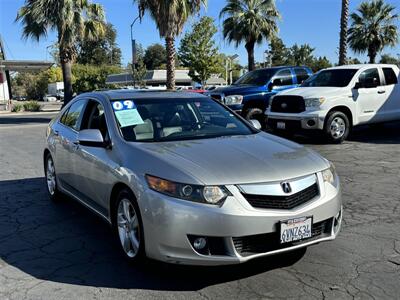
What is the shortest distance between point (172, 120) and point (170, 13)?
16472 mm

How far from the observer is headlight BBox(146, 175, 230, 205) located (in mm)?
3559

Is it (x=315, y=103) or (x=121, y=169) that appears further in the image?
(x=315, y=103)

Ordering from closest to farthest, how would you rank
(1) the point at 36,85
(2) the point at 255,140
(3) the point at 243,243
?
(3) the point at 243,243, (2) the point at 255,140, (1) the point at 36,85

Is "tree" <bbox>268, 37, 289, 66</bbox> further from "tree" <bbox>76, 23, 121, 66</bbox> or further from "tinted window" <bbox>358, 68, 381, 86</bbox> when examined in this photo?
"tinted window" <bbox>358, 68, 381, 86</bbox>

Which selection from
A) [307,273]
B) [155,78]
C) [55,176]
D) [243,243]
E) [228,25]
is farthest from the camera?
[155,78]

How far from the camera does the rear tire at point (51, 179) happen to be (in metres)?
6.50

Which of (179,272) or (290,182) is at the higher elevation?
(290,182)

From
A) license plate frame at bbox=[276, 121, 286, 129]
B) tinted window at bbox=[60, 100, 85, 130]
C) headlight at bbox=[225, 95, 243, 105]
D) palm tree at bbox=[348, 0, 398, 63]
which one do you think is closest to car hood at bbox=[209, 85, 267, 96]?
headlight at bbox=[225, 95, 243, 105]

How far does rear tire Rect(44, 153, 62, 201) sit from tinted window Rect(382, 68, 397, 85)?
896 cm

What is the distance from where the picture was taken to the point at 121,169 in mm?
4215

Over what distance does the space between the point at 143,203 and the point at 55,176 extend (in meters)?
3.02

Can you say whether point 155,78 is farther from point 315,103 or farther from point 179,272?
point 179,272

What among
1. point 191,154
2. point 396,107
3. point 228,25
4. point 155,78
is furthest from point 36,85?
point 191,154

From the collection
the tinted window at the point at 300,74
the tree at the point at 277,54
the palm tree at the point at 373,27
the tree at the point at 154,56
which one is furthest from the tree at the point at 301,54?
the tinted window at the point at 300,74
